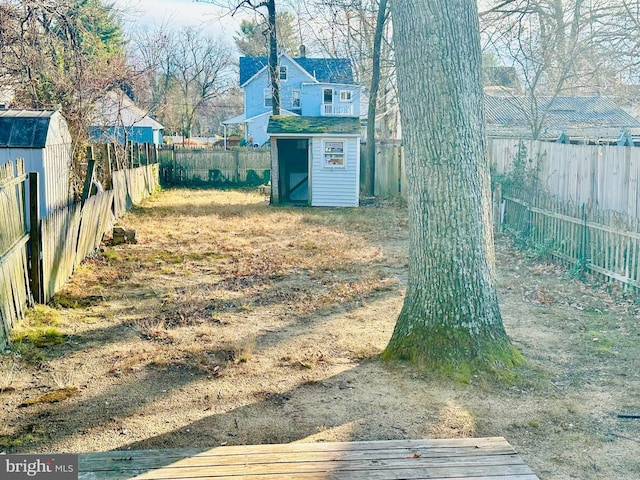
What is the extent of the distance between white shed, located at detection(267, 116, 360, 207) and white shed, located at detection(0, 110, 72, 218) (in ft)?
32.3

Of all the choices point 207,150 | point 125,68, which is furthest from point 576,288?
point 207,150

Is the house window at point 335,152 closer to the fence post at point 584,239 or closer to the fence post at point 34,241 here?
the fence post at point 584,239

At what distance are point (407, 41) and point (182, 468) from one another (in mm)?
3844

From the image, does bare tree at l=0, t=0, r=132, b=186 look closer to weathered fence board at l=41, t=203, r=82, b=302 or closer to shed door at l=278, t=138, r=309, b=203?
weathered fence board at l=41, t=203, r=82, b=302

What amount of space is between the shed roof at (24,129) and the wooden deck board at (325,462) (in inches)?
300

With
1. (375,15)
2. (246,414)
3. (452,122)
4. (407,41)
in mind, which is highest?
(375,15)

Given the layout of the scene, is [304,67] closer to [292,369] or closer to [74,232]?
[74,232]

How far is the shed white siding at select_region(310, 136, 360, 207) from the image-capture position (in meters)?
19.7

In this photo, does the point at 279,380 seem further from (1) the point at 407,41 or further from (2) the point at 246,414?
(1) the point at 407,41

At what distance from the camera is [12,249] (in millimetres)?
6414

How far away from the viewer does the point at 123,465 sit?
282 cm

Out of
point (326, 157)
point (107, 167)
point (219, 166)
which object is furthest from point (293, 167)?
point (107, 167)

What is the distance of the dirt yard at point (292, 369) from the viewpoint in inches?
172

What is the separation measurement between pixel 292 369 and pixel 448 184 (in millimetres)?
2031
